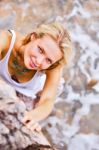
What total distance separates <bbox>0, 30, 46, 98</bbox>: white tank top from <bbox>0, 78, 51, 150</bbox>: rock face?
0.09ft

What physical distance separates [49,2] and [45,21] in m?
0.10

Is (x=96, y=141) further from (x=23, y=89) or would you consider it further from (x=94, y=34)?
(x=94, y=34)

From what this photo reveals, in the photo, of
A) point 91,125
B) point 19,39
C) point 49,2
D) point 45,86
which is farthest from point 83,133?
point 49,2

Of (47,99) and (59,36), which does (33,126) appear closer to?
(47,99)

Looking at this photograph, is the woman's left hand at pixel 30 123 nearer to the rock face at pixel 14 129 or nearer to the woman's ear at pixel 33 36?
the rock face at pixel 14 129

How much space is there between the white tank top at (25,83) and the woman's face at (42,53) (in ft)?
0.09

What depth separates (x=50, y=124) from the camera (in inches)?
32.8

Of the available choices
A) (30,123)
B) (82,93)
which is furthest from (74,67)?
(30,123)

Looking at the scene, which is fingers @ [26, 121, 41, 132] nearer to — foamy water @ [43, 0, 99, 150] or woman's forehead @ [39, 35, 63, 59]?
foamy water @ [43, 0, 99, 150]

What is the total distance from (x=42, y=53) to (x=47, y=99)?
11 centimetres

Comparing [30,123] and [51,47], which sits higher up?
[51,47]

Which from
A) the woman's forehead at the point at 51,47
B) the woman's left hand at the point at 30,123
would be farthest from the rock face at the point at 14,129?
the woman's forehead at the point at 51,47

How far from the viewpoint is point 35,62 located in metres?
0.82

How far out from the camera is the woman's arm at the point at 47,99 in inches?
32.2
